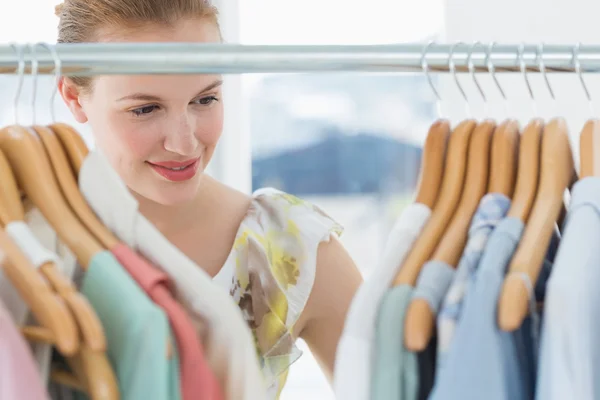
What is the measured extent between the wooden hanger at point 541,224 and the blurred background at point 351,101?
3.77 ft

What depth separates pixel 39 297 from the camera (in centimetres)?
59

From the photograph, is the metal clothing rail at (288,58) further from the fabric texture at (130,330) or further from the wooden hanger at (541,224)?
the fabric texture at (130,330)

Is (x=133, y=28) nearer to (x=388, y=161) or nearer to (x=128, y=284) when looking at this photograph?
(x=128, y=284)

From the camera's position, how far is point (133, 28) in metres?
1.24

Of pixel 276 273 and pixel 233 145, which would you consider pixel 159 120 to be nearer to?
pixel 276 273

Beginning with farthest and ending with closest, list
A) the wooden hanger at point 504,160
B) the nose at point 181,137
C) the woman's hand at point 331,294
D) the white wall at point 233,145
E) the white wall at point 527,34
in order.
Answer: the white wall at point 233,145 < the white wall at point 527,34 < the woman's hand at point 331,294 < the nose at point 181,137 < the wooden hanger at point 504,160

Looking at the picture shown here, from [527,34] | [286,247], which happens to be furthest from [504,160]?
[527,34]

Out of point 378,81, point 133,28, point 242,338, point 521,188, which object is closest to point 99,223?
point 242,338

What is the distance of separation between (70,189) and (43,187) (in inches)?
0.9

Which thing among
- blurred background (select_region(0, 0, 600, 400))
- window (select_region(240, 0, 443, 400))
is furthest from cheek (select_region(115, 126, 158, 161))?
window (select_region(240, 0, 443, 400))

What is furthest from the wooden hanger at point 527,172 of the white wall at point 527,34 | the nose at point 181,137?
the white wall at point 527,34

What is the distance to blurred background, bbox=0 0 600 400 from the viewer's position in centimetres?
198

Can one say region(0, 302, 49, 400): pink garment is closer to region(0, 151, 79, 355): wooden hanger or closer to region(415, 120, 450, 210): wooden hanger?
region(0, 151, 79, 355): wooden hanger

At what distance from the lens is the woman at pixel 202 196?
1.15 metres
